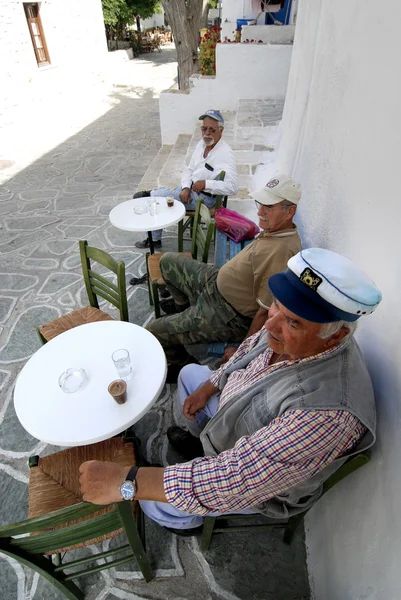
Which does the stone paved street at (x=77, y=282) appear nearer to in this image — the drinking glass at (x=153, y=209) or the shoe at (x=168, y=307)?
the shoe at (x=168, y=307)

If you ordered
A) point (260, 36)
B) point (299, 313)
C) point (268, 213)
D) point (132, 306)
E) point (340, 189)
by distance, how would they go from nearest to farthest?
1. point (299, 313)
2. point (340, 189)
3. point (268, 213)
4. point (132, 306)
5. point (260, 36)

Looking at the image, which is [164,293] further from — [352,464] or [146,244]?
[352,464]

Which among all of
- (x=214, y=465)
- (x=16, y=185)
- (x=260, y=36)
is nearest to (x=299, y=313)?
(x=214, y=465)

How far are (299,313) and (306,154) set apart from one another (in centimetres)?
245

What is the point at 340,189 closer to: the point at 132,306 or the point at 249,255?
the point at 249,255

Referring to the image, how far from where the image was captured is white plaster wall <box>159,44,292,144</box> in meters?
7.10

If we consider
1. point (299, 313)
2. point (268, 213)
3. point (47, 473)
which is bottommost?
point (47, 473)

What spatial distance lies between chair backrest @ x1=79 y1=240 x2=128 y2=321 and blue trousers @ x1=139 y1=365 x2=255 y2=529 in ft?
2.47

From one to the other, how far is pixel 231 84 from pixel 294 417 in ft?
27.1

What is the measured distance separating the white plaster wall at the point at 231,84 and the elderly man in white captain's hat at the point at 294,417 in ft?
25.1

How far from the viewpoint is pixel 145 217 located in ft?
12.9

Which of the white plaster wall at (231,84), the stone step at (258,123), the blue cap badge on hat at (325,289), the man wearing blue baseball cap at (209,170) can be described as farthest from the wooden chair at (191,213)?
the white plaster wall at (231,84)

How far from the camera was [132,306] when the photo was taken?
391 centimetres

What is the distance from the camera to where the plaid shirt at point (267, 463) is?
49.9 inches
